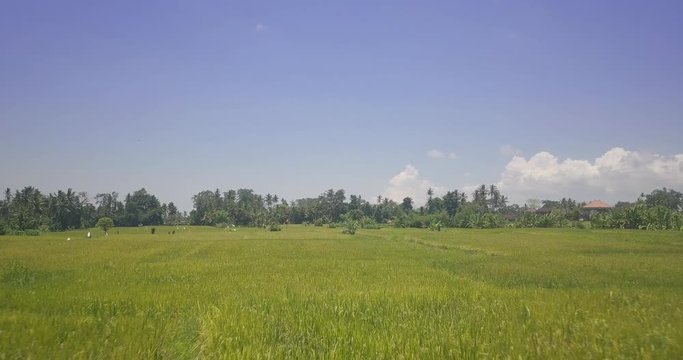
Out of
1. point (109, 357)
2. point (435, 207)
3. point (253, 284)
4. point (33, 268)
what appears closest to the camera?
point (109, 357)

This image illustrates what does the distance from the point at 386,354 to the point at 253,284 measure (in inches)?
333

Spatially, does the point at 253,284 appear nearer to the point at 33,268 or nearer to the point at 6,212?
the point at 33,268

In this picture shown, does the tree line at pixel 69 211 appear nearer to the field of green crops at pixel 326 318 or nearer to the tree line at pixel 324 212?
the tree line at pixel 324 212

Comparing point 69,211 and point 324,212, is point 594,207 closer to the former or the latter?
point 324,212

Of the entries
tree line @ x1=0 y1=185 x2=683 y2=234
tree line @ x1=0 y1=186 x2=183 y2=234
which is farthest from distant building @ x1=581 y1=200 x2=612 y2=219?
tree line @ x1=0 y1=186 x2=183 y2=234

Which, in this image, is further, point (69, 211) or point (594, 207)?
point (594, 207)

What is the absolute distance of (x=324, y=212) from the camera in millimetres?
129500

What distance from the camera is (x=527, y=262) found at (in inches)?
869

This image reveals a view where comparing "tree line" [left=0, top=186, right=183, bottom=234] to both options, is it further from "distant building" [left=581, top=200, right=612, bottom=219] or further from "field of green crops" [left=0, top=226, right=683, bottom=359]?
"distant building" [left=581, top=200, right=612, bottom=219]

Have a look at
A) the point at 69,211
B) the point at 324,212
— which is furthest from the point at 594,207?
the point at 69,211

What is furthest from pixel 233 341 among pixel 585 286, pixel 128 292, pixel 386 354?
pixel 585 286

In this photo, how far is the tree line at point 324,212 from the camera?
77500mm

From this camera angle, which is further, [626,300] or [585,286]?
[585,286]

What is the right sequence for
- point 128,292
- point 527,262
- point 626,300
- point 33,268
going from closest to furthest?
point 626,300 → point 128,292 → point 33,268 → point 527,262
